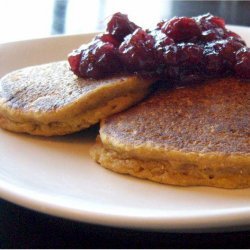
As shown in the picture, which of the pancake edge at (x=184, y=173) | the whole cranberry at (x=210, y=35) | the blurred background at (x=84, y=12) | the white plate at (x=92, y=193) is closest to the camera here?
the white plate at (x=92, y=193)

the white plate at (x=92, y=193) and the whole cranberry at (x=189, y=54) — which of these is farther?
the whole cranberry at (x=189, y=54)

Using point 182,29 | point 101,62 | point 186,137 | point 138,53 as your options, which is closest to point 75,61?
point 101,62

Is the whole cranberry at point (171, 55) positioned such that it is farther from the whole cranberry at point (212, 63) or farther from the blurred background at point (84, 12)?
the blurred background at point (84, 12)

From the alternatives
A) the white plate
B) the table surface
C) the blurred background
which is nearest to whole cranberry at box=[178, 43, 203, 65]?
the white plate

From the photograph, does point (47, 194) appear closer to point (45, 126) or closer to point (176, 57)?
point (45, 126)

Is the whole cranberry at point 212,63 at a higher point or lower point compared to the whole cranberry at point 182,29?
lower

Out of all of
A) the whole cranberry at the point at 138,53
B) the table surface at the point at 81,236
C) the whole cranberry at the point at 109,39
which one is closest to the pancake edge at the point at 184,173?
the table surface at the point at 81,236

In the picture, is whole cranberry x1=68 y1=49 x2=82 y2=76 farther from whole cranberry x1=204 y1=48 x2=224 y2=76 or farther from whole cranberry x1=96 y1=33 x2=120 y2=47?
whole cranberry x1=204 y1=48 x2=224 y2=76

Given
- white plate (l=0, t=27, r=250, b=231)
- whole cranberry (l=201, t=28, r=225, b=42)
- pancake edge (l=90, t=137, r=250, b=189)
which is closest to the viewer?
white plate (l=0, t=27, r=250, b=231)
